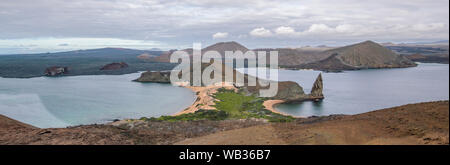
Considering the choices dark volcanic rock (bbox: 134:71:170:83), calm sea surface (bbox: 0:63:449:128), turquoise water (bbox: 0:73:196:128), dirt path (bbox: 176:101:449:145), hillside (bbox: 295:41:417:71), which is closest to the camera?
dirt path (bbox: 176:101:449:145)

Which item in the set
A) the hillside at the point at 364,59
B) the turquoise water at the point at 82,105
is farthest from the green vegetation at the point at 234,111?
the hillside at the point at 364,59

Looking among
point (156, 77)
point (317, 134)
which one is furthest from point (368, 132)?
point (156, 77)

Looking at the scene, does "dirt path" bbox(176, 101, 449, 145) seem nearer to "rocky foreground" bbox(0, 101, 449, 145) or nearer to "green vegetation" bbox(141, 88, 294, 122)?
"rocky foreground" bbox(0, 101, 449, 145)

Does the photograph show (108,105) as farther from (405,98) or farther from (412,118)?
(405,98)

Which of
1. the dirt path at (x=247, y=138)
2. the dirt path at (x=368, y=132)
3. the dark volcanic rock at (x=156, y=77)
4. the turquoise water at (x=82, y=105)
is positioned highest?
the dirt path at (x=368, y=132)

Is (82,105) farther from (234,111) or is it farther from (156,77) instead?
(156,77)

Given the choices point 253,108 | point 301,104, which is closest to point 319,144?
point 253,108

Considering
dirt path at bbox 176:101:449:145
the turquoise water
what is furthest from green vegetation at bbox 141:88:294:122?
dirt path at bbox 176:101:449:145

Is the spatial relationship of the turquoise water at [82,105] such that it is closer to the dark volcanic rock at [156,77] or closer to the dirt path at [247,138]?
the dark volcanic rock at [156,77]
